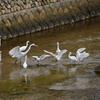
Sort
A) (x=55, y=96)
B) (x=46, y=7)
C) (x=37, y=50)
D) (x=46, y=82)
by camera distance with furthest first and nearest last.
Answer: (x=46, y=7) < (x=37, y=50) < (x=46, y=82) < (x=55, y=96)

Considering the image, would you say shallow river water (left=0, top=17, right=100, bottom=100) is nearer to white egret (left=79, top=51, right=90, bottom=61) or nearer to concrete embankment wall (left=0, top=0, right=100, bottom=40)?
white egret (left=79, top=51, right=90, bottom=61)

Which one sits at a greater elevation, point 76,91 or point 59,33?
point 59,33

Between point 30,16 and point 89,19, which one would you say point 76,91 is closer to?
point 30,16

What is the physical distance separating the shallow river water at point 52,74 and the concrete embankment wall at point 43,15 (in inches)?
27.1

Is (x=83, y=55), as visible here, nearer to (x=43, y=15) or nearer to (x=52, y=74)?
(x=52, y=74)

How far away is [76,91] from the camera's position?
17.2 m


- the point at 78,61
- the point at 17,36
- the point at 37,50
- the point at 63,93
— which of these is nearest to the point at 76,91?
the point at 63,93

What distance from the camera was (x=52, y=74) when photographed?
1962 cm

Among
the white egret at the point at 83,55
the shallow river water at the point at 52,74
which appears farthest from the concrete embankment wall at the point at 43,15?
the white egret at the point at 83,55

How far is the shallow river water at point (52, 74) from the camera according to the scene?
56.0ft

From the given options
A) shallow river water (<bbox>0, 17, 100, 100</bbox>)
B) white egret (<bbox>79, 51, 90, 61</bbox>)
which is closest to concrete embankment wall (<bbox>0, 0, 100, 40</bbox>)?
A: shallow river water (<bbox>0, 17, 100, 100</bbox>)

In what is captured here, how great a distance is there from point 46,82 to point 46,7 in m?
11.4

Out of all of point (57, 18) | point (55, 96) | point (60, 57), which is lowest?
point (55, 96)

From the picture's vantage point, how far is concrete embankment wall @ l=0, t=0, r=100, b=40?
26672mm
